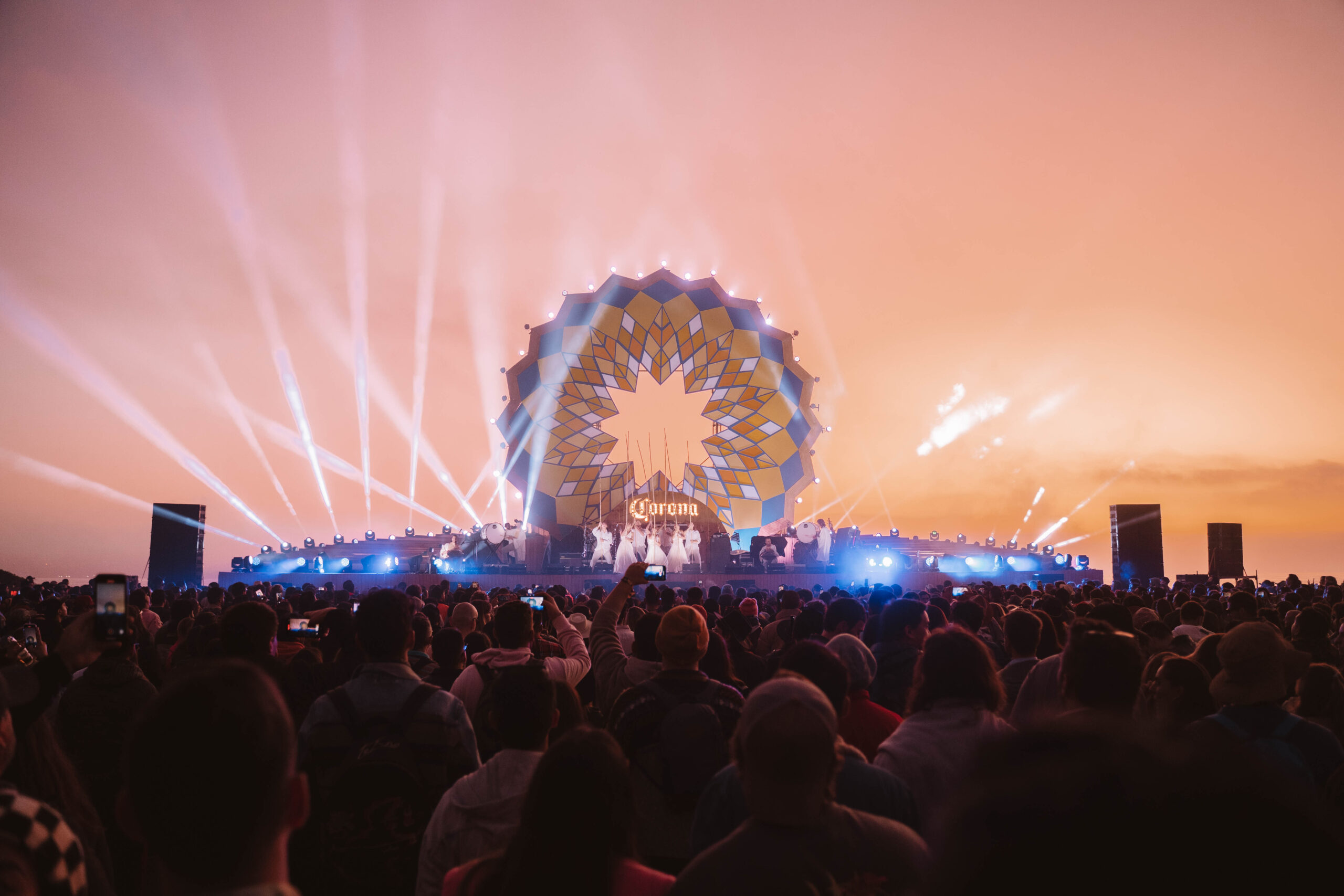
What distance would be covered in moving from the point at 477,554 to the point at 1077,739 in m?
30.2

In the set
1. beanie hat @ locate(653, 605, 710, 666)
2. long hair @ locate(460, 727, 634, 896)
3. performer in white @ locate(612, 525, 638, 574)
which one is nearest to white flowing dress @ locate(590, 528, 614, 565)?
performer in white @ locate(612, 525, 638, 574)

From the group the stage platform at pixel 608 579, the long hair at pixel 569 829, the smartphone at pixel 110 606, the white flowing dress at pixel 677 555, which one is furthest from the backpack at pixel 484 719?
the white flowing dress at pixel 677 555

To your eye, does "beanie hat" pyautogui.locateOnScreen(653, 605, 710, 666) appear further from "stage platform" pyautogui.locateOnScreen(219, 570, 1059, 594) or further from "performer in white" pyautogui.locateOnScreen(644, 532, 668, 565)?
"performer in white" pyautogui.locateOnScreen(644, 532, 668, 565)

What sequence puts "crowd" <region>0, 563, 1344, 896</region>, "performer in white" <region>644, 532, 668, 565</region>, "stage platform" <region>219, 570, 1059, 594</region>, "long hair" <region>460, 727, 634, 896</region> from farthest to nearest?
1. "performer in white" <region>644, 532, 668, 565</region>
2. "stage platform" <region>219, 570, 1059, 594</region>
3. "long hair" <region>460, 727, 634, 896</region>
4. "crowd" <region>0, 563, 1344, 896</region>

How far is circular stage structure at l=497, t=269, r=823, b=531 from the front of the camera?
119 ft

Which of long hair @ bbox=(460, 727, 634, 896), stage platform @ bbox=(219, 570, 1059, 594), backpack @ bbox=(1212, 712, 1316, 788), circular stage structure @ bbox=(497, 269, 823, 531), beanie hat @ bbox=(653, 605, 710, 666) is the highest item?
circular stage structure @ bbox=(497, 269, 823, 531)

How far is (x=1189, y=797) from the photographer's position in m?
0.89

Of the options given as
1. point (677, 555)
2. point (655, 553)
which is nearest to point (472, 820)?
point (655, 553)

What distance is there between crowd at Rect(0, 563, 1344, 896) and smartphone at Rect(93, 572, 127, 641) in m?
0.05

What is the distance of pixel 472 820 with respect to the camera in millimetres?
2611

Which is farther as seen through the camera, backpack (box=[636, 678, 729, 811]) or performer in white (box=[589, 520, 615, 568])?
performer in white (box=[589, 520, 615, 568])

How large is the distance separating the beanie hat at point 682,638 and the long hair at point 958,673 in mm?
902

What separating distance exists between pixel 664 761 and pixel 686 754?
0.11m

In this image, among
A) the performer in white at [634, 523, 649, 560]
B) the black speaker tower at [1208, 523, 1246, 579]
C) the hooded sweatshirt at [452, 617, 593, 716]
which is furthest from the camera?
the performer in white at [634, 523, 649, 560]
